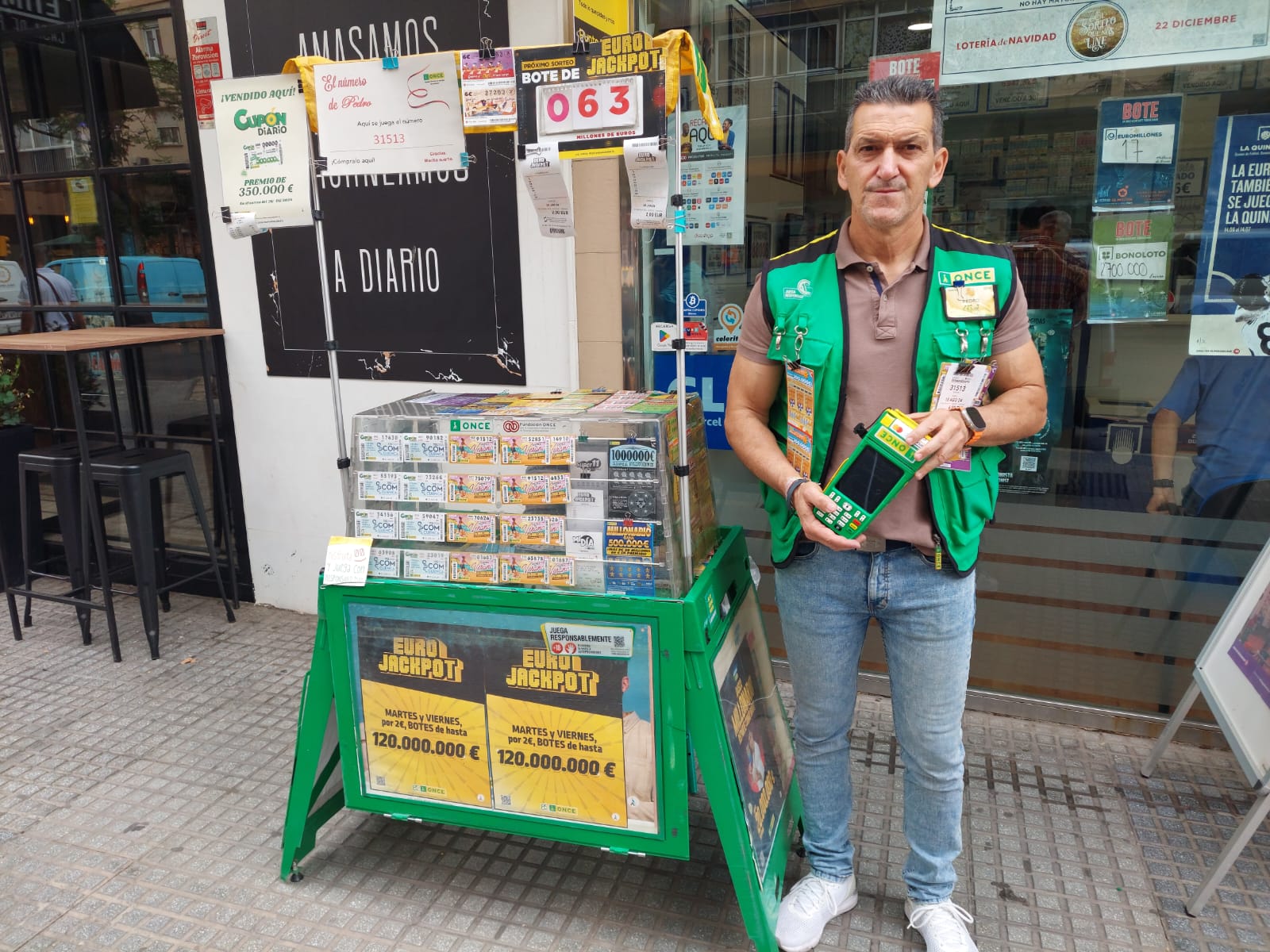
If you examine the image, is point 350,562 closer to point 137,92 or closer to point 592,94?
point 592,94

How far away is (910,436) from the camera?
1.93 meters

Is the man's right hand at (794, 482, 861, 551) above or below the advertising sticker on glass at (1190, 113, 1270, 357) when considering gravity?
below

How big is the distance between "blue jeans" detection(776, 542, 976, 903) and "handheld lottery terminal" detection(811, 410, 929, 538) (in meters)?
0.29

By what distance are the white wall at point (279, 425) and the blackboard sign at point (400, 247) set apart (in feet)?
0.30

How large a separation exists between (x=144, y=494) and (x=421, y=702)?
8.40 feet

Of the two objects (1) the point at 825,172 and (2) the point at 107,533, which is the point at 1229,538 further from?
(2) the point at 107,533

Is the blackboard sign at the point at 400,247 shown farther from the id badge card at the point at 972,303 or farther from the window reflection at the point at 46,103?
the id badge card at the point at 972,303

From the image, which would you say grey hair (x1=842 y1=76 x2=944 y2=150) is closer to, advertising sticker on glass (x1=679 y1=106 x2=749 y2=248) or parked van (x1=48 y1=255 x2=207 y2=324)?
advertising sticker on glass (x1=679 y1=106 x2=749 y2=248)

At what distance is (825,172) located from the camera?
143 inches

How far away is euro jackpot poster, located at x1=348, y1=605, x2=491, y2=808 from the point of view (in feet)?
8.32

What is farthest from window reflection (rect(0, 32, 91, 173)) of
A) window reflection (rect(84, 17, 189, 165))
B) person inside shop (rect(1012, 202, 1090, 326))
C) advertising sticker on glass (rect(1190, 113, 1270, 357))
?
advertising sticker on glass (rect(1190, 113, 1270, 357))

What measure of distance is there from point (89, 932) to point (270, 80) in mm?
2583

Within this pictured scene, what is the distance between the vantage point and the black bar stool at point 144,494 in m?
4.30

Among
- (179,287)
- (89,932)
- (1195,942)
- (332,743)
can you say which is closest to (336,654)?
(332,743)
